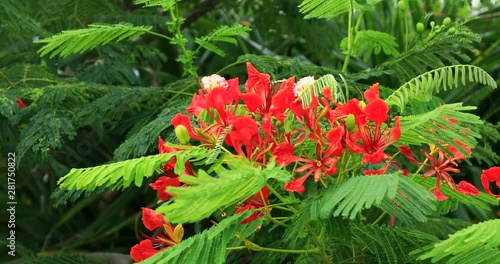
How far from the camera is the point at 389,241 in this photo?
5.32ft

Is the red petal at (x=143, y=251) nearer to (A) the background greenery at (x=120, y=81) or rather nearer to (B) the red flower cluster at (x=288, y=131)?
(B) the red flower cluster at (x=288, y=131)

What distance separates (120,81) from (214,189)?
1936 millimetres

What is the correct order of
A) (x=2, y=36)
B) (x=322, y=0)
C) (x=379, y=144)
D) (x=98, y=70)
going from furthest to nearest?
(x=2, y=36) < (x=98, y=70) < (x=322, y=0) < (x=379, y=144)

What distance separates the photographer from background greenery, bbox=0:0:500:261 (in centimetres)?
243

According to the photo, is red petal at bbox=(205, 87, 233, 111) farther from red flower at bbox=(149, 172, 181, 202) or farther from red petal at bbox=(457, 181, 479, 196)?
red petal at bbox=(457, 181, 479, 196)

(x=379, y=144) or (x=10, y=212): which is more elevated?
(x=379, y=144)

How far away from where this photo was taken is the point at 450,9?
5.07 m

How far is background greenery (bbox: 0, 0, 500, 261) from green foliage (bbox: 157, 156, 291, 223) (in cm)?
76

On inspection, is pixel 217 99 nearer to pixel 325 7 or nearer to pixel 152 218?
pixel 152 218

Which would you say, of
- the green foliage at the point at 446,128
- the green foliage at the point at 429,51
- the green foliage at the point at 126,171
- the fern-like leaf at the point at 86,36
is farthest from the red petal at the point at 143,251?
the green foliage at the point at 429,51

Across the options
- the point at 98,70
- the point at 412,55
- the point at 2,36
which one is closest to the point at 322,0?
the point at 412,55

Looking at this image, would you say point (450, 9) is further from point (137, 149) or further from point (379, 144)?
point (379, 144)

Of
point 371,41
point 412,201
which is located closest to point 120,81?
point 371,41

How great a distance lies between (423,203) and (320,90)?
307 mm
